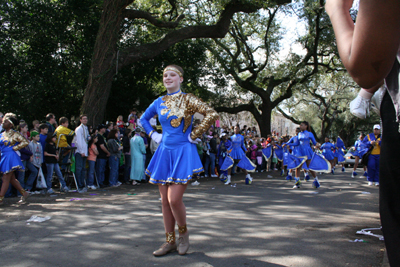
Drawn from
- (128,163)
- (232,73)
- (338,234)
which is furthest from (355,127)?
(338,234)

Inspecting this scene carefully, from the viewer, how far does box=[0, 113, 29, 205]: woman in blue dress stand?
7957mm

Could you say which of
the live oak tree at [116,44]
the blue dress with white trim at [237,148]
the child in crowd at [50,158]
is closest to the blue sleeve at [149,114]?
the child in crowd at [50,158]

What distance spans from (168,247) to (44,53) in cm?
1540

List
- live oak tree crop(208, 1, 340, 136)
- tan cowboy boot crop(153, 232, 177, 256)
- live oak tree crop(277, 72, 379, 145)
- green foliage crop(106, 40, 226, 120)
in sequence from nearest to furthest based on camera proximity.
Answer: tan cowboy boot crop(153, 232, 177, 256) < green foliage crop(106, 40, 226, 120) < live oak tree crop(208, 1, 340, 136) < live oak tree crop(277, 72, 379, 145)

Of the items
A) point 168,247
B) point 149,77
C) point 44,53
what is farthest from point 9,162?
point 149,77

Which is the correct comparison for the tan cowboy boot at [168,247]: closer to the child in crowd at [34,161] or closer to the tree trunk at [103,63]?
the child in crowd at [34,161]

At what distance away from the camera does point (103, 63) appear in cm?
1380

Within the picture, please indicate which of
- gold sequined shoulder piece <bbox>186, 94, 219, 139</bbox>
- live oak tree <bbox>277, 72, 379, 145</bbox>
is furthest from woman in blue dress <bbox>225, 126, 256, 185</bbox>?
live oak tree <bbox>277, 72, 379, 145</bbox>

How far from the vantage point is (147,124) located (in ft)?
15.4

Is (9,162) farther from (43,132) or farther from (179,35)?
(179,35)

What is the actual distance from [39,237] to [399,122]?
493cm

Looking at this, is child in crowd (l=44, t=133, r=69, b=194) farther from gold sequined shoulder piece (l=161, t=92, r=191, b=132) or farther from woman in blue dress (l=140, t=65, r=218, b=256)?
gold sequined shoulder piece (l=161, t=92, r=191, b=132)

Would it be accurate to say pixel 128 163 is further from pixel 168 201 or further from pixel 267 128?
pixel 267 128

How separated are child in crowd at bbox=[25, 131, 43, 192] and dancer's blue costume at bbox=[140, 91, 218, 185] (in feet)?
20.4
